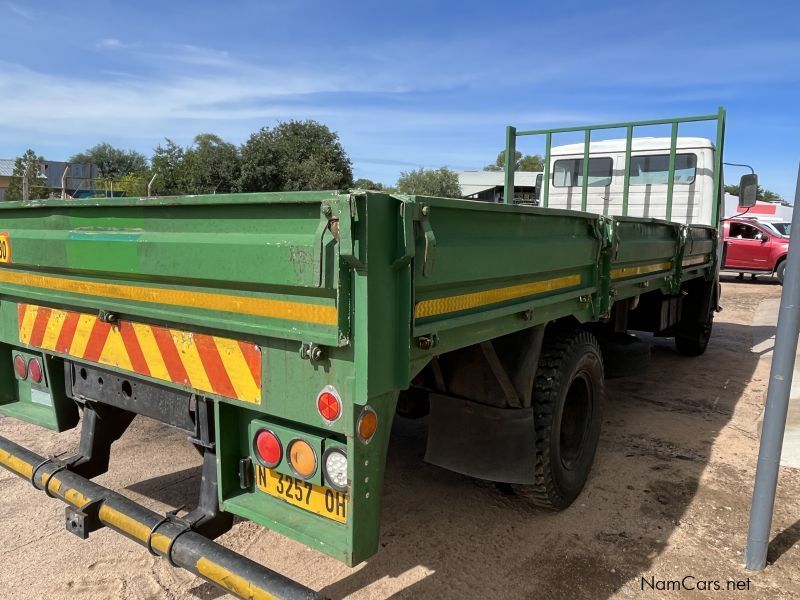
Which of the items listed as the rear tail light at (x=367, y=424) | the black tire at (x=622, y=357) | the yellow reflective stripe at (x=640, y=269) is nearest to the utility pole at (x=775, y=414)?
the yellow reflective stripe at (x=640, y=269)

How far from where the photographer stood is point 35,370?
293 centimetres

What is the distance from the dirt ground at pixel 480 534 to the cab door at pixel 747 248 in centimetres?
1436

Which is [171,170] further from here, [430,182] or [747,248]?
[747,248]

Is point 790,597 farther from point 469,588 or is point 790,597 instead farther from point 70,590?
point 70,590

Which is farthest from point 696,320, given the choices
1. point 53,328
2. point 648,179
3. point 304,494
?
point 53,328

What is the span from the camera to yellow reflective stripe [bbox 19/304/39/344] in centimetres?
281

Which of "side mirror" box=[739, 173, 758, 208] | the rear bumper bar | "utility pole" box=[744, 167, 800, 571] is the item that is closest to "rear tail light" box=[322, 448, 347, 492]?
the rear bumper bar

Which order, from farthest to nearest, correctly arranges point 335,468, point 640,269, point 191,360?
point 640,269
point 191,360
point 335,468

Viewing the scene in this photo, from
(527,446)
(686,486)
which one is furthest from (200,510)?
(686,486)

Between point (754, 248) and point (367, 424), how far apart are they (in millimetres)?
18125

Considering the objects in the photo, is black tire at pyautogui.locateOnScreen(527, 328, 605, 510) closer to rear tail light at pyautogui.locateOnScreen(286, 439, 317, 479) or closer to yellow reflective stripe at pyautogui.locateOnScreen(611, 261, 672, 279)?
yellow reflective stripe at pyautogui.locateOnScreen(611, 261, 672, 279)

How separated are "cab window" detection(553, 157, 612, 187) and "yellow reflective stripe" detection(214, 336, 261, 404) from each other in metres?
5.74

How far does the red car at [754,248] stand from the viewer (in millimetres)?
16547

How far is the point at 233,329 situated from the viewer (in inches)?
80.1
